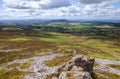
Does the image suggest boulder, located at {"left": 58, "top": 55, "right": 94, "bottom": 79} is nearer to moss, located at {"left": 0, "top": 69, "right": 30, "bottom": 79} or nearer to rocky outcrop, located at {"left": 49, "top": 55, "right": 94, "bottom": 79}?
rocky outcrop, located at {"left": 49, "top": 55, "right": 94, "bottom": 79}

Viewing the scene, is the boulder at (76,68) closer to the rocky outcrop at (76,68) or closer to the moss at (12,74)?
the rocky outcrop at (76,68)

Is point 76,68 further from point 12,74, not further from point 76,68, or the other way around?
point 12,74

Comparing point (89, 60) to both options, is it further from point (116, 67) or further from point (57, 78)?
point (116, 67)

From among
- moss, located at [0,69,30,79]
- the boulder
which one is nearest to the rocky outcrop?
the boulder

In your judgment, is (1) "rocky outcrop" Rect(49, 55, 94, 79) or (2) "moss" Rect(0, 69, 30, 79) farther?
(2) "moss" Rect(0, 69, 30, 79)

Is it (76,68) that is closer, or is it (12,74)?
(76,68)

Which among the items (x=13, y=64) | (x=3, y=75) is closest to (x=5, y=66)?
(x=13, y=64)

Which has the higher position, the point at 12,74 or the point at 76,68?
the point at 76,68

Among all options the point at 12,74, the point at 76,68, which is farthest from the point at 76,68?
the point at 12,74

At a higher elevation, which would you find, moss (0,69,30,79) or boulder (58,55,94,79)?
boulder (58,55,94,79)
